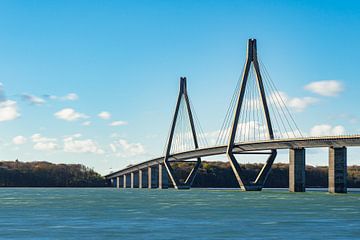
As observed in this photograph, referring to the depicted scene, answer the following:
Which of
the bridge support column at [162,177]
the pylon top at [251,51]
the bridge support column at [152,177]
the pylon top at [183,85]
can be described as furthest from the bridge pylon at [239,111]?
the bridge support column at [152,177]

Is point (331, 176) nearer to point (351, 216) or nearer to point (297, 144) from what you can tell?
point (297, 144)

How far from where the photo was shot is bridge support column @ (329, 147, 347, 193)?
99.3 metres

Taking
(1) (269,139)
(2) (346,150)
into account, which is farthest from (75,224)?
(1) (269,139)

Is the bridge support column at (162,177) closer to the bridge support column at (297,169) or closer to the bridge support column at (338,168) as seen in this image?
the bridge support column at (297,169)

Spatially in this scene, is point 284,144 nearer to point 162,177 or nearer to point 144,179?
point 162,177

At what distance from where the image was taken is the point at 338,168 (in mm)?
100938

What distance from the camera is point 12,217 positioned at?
51438mm

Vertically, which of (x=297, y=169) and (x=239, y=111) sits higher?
(x=239, y=111)

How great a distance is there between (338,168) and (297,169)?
1027cm

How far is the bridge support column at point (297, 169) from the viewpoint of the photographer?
108438mm

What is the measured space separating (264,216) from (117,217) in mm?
10086

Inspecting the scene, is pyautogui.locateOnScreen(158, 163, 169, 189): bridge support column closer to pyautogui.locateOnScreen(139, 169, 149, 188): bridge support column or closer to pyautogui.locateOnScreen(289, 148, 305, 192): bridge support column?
pyautogui.locateOnScreen(139, 169, 149, 188): bridge support column

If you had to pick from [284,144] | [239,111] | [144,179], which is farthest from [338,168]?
[144,179]

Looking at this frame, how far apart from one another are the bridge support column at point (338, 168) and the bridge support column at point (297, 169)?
22.5 ft
